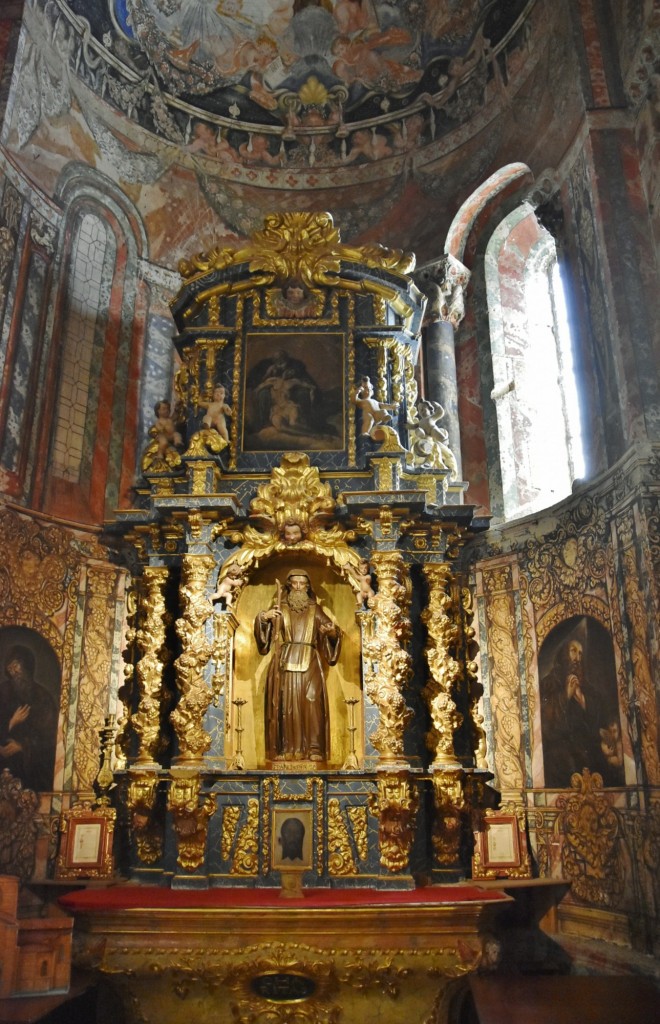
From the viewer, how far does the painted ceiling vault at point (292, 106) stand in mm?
14383

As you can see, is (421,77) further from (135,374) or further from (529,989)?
(529,989)

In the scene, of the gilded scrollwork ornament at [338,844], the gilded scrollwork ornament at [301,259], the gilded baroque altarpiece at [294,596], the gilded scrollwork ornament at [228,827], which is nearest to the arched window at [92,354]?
the gilded baroque altarpiece at [294,596]

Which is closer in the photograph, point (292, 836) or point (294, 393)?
point (292, 836)

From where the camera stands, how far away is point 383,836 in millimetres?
9539

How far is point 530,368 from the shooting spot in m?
14.1

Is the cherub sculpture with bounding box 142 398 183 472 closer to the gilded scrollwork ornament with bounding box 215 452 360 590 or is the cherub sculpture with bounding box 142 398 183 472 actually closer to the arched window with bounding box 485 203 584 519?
the gilded scrollwork ornament with bounding box 215 452 360 590

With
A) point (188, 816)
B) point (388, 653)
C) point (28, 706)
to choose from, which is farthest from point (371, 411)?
point (28, 706)

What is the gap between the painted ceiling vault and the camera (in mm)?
14383

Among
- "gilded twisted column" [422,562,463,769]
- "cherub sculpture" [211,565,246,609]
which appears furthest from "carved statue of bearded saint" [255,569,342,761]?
"gilded twisted column" [422,562,463,769]

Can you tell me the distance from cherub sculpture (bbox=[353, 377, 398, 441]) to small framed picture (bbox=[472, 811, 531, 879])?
488 centimetres

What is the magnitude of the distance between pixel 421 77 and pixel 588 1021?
1459cm

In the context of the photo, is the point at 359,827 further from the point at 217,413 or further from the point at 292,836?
the point at 217,413

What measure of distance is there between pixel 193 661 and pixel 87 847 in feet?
9.09

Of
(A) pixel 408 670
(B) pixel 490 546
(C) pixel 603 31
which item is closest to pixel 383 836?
(A) pixel 408 670
